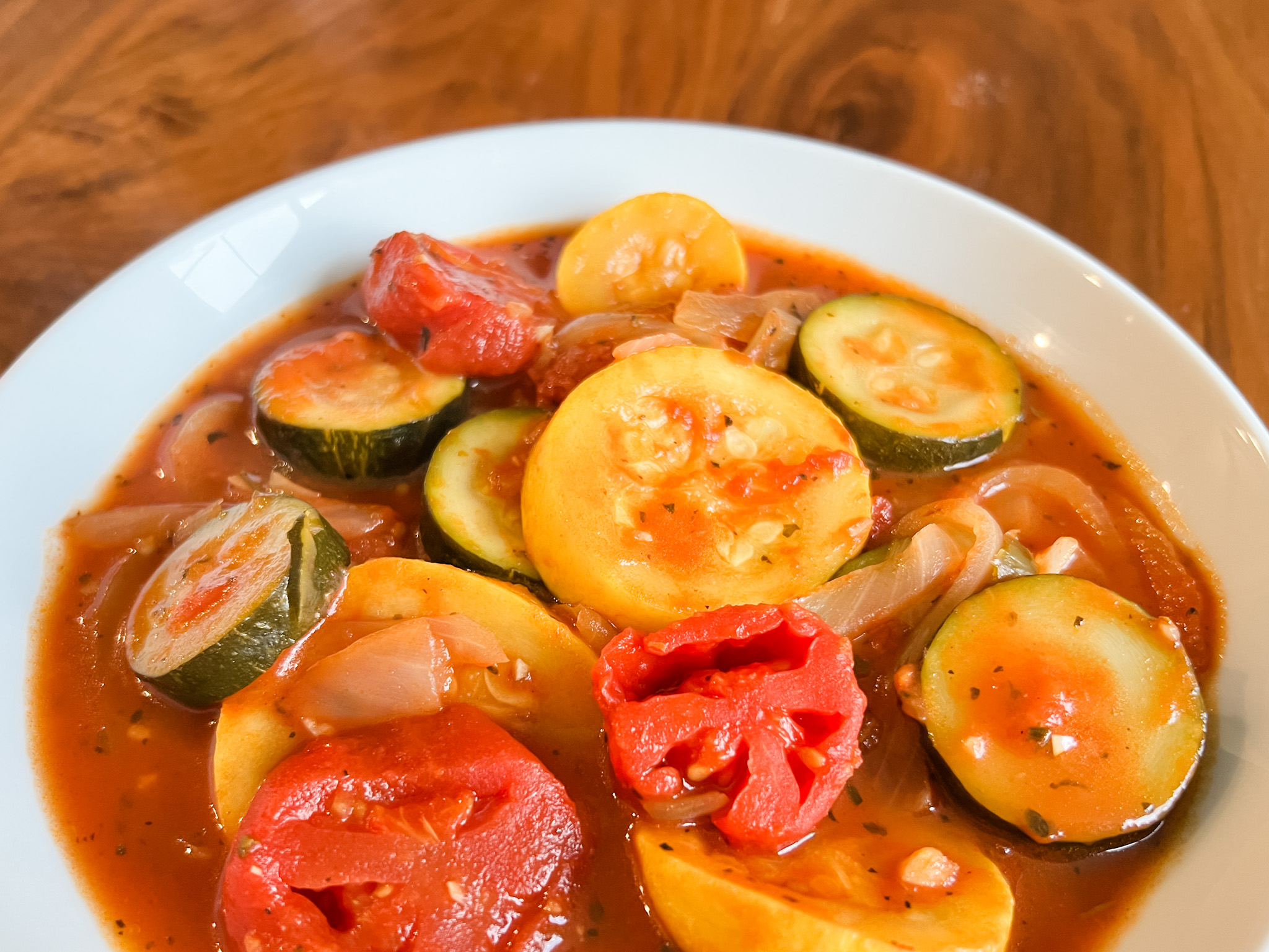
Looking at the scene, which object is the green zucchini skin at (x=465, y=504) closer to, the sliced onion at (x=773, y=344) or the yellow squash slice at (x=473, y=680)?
the yellow squash slice at (x=473, y=680)

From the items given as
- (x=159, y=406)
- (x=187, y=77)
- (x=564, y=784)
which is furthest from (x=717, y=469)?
(x=187, y=77)

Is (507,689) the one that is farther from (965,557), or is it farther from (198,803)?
(965,557)

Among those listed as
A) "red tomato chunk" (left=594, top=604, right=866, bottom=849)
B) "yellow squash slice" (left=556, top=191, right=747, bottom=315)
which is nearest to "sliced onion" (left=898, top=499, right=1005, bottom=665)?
"red tomato chunk" (left=594, top=604, right=866, bottom=849)

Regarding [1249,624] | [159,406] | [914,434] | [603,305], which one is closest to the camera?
[1249,624]

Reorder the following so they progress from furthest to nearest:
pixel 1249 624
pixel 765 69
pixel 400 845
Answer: pixel 765 69, pixel 1249 624, pixel 400 845

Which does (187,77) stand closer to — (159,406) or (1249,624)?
(159,406)

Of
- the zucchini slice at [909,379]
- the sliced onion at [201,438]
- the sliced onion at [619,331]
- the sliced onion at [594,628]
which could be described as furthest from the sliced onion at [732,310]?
the sliced onion at [201,438]

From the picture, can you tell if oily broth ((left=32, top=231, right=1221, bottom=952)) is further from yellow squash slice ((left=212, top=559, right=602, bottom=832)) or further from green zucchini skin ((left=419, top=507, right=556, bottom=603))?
green zucchini skin ((left=419, top=507, right=556, bottom=603))
